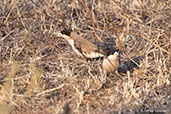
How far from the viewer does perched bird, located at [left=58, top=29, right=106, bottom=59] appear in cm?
438

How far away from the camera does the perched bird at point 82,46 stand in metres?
4.38

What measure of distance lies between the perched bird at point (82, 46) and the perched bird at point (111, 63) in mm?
182

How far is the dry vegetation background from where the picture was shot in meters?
3.58

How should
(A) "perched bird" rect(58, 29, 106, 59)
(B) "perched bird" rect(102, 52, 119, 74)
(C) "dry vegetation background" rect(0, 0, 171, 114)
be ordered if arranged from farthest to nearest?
(A) "perched bird" rect(58, 29, 106, 59), (B) "perched bird" rect(102, 52, 119, 74), (C) "dry vegetation background" rect(0, 0, 171, 114)

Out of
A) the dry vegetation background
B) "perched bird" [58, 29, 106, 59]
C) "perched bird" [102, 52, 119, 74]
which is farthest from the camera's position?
"perched bird" [58, 29, 106, 59]

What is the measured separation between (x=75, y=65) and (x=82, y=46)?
0.89 ft

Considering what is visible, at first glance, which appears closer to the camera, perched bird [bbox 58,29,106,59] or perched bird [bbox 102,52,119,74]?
perched bird [bbox 102,52,119,74]

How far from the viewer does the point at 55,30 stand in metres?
5.29

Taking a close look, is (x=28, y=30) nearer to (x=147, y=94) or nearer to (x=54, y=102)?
(x=54, y=102)

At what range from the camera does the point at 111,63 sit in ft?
13.1

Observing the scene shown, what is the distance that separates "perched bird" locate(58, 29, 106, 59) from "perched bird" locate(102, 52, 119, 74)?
18 centimetres

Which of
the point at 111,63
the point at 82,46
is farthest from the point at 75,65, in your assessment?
the point at 111,63

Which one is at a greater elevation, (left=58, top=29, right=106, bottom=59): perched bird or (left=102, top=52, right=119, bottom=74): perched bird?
(left=58, top=29, right=106, bottom=59): perched bird

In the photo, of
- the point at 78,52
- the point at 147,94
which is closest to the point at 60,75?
the point at 78,52
